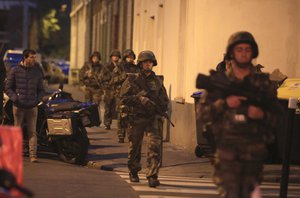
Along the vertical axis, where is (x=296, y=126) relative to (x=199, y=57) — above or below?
below

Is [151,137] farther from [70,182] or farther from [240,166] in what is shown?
[240,166]

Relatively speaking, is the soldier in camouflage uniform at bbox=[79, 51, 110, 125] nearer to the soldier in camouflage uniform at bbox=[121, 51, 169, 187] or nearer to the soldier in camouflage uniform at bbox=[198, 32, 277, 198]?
the soldier in camouflage uniform at bbox=[121, 51, 169, 187]

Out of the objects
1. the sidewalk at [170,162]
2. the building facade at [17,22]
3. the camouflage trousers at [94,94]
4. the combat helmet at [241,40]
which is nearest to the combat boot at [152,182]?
the sidewalk at [170,162]

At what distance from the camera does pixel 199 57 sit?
16266 millimetres

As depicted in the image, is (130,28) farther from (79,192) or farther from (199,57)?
(79,192)

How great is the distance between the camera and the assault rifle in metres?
6.91

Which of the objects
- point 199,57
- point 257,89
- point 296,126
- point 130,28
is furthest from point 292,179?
point 130,28

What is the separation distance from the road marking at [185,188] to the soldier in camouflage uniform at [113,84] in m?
5.70

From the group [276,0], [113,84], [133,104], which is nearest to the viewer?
[133,104]

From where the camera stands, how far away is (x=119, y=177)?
1274 cm

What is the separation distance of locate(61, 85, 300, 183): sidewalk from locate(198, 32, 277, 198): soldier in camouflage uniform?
600 centimetres

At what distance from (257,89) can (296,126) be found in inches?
237

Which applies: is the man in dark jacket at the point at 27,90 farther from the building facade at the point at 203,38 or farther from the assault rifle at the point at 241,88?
the assault rifle at the point at 241,88

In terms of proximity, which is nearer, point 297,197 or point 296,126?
point 297,197
